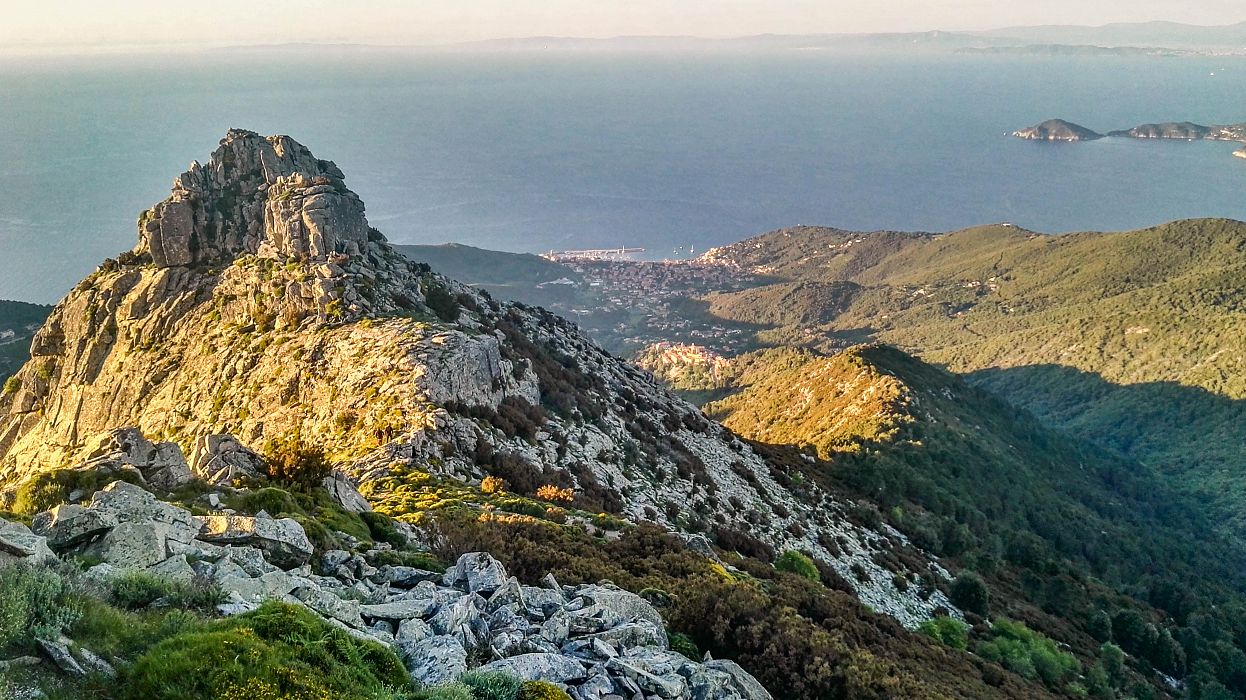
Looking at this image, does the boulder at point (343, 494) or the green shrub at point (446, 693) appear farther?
the boulder at point (343, 494)

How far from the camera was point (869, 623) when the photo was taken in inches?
789

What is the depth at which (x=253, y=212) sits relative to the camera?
160ft

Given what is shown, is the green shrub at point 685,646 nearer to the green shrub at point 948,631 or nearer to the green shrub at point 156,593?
the green shrub at point 156,593

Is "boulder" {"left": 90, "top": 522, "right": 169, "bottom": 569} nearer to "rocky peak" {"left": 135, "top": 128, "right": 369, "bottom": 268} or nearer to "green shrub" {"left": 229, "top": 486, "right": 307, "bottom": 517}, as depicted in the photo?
"green shrub" {"left": 229, "top": 486, "right": 307, "bottom": 517}

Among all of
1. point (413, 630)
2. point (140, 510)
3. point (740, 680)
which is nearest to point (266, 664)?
point (413, 630)

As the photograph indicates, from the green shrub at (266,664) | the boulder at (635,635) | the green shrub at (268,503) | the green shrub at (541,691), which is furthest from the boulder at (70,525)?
the boulder at (635,635)

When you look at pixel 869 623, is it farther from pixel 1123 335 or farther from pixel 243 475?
pixel 1123 335

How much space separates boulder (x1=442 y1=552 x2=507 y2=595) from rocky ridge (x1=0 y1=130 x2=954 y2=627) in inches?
286

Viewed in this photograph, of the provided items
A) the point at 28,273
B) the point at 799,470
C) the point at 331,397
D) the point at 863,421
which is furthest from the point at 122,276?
the point at 28,273

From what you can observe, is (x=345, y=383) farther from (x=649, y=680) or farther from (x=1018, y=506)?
(x=1018, y=506)

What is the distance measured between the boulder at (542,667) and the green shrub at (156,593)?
400 centimetres

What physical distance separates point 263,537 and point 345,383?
2133cm

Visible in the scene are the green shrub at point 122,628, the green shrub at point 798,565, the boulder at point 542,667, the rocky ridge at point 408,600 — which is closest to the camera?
Result: the green shrub at point 122,628

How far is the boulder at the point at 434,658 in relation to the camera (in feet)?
30.6
